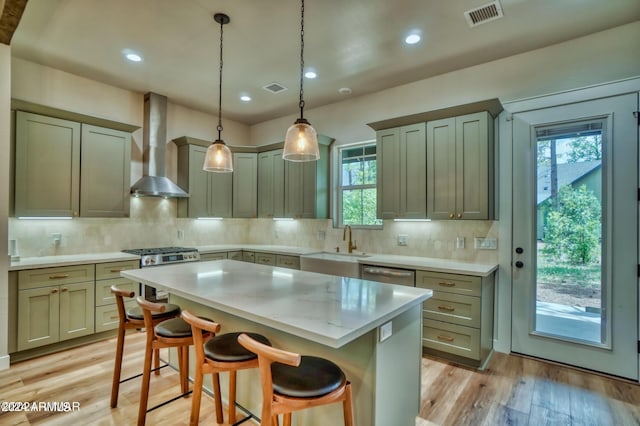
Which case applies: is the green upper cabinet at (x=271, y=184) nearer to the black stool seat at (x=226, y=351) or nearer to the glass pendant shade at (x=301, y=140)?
the glass pendant shade at (x=301, y=140)

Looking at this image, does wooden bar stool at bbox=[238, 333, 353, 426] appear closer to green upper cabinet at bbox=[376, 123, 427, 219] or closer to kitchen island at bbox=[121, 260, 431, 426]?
kitchen island at bbox=[121, 260, 431, 426]

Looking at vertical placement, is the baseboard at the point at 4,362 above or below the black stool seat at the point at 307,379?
below

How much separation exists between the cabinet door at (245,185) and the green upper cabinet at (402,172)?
7.57 feet

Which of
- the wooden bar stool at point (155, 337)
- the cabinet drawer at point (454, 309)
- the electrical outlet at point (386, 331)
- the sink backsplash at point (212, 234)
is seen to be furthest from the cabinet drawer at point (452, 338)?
the wooden bar stool at point (155, 337)

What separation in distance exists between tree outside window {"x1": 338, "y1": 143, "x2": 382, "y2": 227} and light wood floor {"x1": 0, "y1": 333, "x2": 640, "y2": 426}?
6.75 ft

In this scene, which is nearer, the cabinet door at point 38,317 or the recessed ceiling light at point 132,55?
the cabinet door at point 38,317

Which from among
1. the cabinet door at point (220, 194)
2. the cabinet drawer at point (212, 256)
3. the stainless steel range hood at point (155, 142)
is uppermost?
the stainless steel range hood at point (155, 142)

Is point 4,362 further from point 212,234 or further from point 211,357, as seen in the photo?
point 212,234

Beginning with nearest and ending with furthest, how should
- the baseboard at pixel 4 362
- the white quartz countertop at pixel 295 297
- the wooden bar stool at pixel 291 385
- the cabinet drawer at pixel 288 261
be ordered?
the wooden bar stool at pixel 291 385, the white quartz countertop at pixel 295 297, the baseboard at pixel 4 362, the cabinet drawer at pixel 288 261

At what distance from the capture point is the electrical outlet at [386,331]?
1.61 metres

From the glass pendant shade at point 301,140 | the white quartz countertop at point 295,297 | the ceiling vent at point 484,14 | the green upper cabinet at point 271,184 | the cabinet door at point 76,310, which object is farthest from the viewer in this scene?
the green upper cabinet at point 271,184

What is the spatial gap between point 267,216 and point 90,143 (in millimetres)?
2531

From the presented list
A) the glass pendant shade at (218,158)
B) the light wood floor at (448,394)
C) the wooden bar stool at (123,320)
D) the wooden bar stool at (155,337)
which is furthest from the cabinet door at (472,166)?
the wooden bar stool at (123,320)

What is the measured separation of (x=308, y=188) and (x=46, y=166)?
10.1 feet
